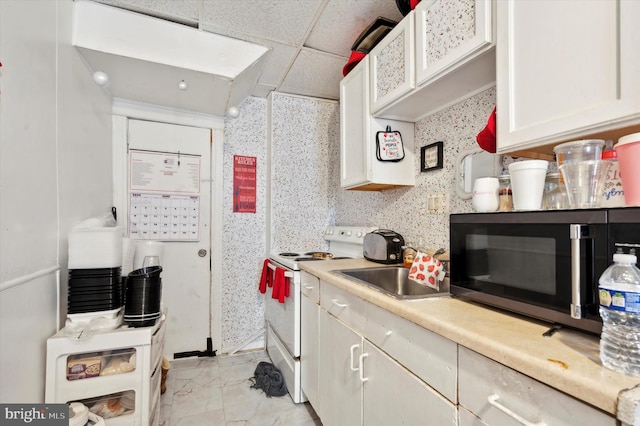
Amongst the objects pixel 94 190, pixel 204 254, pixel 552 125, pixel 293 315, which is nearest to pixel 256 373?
pixel 293 315

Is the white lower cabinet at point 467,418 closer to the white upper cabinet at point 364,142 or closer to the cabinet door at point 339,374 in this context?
the cabinet door at point 339,374

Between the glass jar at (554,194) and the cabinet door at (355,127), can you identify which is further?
the cabinet door at (355,127)

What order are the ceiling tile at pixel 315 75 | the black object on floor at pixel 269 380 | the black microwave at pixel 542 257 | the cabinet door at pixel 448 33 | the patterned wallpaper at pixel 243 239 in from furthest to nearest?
the patterned wallpaper at pixel 243 239, the ceiling tile at pixel 315 75, the black object on floor at pixel 269 380, the cabinet door at pixel 448 33, the black microwave at pixel 542 257

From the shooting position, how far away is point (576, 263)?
2.17ft

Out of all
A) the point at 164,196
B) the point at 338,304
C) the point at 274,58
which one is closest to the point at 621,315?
the point at 338,304

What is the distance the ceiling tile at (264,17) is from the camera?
1.66 m

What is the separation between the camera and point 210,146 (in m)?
2.62

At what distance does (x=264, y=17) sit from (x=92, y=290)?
1767 mm

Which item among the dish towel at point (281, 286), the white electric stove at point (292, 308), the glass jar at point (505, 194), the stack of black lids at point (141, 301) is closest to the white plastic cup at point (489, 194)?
the glass jar at point (505, 194)

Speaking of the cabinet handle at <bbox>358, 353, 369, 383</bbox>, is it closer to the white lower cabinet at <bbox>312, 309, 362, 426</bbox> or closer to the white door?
the white lower cabinet at <bbox>312, 309, 362, 426</bbox>

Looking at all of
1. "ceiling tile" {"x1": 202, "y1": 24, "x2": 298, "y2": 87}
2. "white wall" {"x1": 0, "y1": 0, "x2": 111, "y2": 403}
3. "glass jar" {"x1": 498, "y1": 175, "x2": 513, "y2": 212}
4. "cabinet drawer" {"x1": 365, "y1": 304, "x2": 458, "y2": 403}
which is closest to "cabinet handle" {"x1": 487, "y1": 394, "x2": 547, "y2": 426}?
"cabinet drawer" {"x1": 365, "y1": 304, "x2": 458, "y2": 403}

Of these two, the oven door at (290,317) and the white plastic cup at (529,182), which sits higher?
the white plastic cup at (529,182)

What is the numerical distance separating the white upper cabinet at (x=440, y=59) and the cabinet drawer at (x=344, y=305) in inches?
41.1

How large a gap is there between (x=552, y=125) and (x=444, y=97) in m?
0.76
